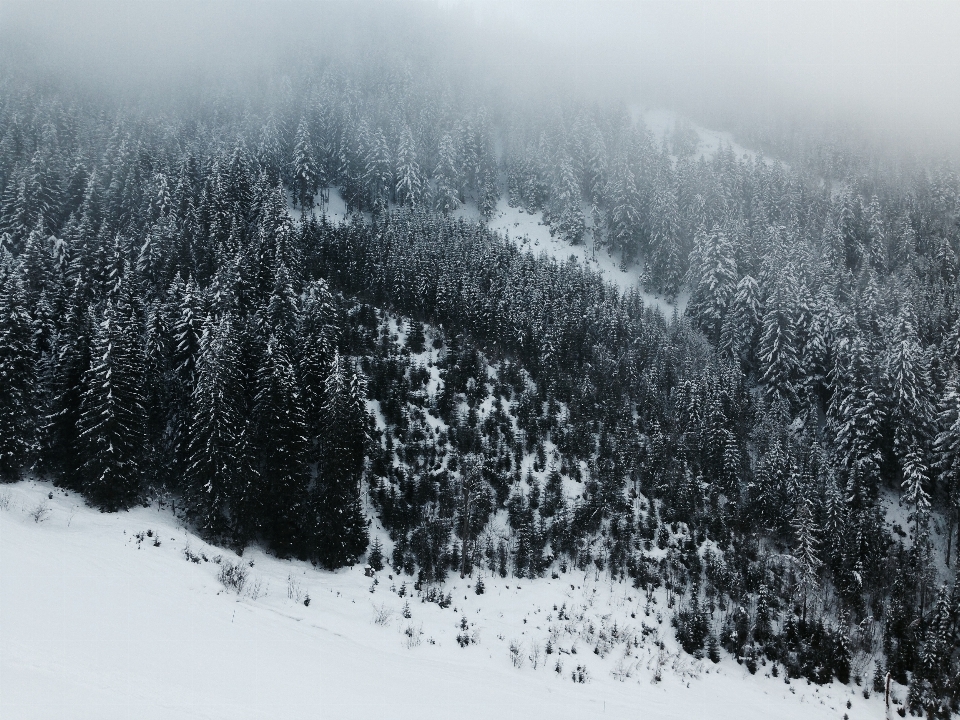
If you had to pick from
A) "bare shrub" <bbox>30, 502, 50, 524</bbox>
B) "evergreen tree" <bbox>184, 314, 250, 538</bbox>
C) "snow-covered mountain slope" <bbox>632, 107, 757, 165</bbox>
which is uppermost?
"snow-covered mountain slope" <bbox>632, 107, 757, 165</bbox>

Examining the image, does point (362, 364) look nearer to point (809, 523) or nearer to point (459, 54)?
Answer: point (809, 523)

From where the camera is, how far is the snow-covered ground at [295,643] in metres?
11.6

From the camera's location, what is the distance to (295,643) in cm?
1642

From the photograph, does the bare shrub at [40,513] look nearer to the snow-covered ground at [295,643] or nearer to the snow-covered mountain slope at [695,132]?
the snow-covered ground at [295,643]

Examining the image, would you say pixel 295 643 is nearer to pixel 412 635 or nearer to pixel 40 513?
pixel 412 635

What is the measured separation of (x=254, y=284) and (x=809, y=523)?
49950 mm

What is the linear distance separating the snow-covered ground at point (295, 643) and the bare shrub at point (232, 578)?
356mm

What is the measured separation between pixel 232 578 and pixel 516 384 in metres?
35.3

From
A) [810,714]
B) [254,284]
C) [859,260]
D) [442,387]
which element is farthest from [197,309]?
[859,260]

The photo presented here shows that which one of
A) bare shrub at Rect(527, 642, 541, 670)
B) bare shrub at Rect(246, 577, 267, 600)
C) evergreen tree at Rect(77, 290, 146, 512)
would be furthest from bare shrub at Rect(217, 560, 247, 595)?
evergreen tree at Rect(77, 290, 146, 512)

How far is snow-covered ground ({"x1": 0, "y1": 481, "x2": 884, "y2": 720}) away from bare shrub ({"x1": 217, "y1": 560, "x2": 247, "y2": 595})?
→ 14.0 inches

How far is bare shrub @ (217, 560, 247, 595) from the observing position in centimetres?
2133

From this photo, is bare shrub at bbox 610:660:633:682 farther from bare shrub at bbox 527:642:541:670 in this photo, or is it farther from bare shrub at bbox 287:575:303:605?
bare shrub at bbox 287:575:303:605

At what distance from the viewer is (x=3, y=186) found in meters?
72.4
